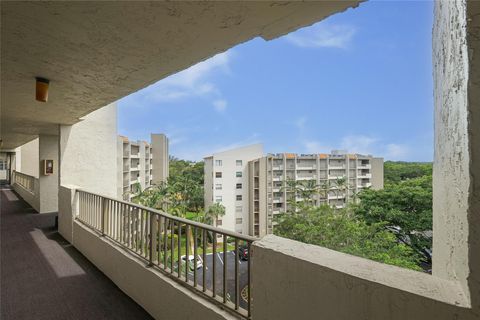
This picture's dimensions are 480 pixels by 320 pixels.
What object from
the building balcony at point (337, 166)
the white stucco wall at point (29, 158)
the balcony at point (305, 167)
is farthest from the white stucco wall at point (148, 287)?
the building balcony at point (337, 166)

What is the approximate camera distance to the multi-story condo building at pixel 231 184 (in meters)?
30.1

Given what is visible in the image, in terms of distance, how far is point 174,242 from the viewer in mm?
2652

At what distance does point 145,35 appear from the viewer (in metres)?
1.79

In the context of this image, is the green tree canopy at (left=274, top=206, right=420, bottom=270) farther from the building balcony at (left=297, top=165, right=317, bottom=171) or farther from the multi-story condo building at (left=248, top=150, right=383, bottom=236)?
the building balcony at (left=297, top=165, right=317, bottom=171)

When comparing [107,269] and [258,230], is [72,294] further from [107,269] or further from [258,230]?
[258,230]

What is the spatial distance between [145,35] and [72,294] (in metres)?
2.72

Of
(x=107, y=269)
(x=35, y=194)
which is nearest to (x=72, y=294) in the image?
(x=107, y=269)

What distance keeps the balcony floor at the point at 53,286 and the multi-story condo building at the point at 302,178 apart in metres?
25.2

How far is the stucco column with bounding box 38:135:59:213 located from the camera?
23.2ft

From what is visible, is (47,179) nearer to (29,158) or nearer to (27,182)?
(27,182)

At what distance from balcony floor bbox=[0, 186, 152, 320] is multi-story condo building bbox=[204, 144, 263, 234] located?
83.1ft

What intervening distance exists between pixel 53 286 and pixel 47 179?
17.7 ft

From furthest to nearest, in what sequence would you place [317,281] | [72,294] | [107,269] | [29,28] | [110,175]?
[110,175]
[107,269]
[72,294]
[29,28]
[317,281]

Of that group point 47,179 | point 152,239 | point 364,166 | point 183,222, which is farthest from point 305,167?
point 183,222
